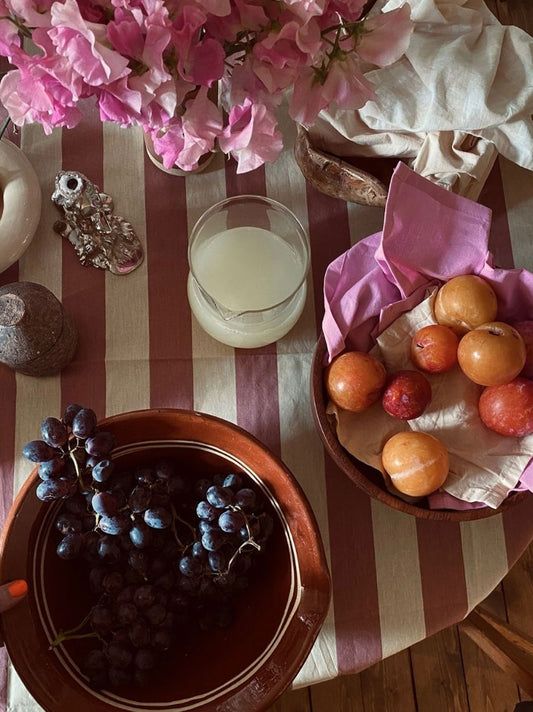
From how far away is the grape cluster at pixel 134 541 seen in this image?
658 mm

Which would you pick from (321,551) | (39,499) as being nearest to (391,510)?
(321,551)

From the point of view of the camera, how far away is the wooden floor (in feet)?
4.24

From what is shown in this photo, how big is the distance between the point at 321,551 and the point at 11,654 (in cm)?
29

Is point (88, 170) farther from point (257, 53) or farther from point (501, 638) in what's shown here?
point (501, 638)

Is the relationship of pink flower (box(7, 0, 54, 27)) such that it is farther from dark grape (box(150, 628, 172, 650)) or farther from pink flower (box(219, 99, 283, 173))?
dark grape (box(150, 628, 172, 650))

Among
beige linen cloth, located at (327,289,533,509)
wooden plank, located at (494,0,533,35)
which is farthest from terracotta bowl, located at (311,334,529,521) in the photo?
wooden plank, located at (494,0,533,35)

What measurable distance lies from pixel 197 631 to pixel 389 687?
0.73 m

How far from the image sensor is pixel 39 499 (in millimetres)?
665

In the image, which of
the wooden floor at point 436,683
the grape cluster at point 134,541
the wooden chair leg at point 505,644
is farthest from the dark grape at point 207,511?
the wooden floor at point 436,683

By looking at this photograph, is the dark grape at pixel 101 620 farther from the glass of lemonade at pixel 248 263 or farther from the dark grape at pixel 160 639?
the glass of lemonade at pixel 248 263

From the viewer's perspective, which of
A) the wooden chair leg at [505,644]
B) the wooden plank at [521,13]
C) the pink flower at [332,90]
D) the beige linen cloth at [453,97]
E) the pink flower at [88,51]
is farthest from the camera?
the wooden plank at [521,13]

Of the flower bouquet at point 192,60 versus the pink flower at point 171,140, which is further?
the pink flower at point 171,140

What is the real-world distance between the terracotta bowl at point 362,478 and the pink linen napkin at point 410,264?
1.1 inches

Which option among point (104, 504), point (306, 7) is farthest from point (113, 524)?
point (306, 7)
